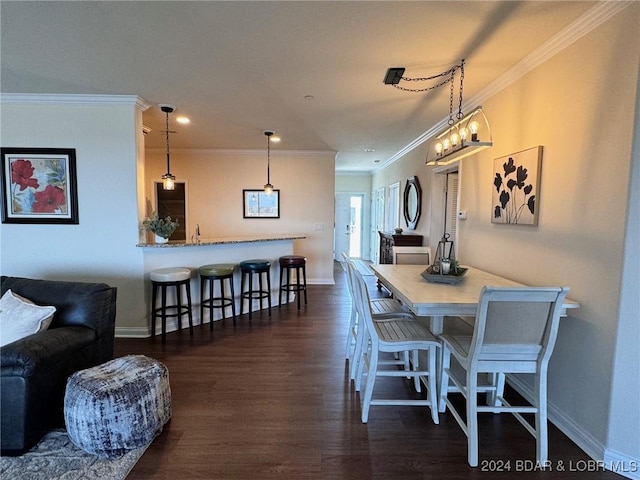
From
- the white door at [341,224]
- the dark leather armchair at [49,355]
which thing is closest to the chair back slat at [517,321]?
the dark leather armchair at [49,355]

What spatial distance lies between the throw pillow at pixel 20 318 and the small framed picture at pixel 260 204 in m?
3.97

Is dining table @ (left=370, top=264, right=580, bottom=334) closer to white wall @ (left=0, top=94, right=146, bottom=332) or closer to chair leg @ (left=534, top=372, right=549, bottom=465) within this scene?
chair leg @ (left=534, top=372, right=549, bottom=465)

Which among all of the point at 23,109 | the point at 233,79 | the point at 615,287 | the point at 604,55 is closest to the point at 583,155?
the point at 604,55

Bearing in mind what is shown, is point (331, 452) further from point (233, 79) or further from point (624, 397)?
point (233, 79)

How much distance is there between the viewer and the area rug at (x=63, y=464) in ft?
5.15

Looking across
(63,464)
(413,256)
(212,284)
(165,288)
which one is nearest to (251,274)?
(212,284)

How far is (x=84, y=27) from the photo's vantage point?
79.6 inches

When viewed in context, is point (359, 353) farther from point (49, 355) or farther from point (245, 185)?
point (245, 185)

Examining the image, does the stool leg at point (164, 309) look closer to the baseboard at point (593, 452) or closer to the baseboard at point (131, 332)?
the baseboard at point (131, 332)

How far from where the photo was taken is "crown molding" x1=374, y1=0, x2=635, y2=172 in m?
1.69

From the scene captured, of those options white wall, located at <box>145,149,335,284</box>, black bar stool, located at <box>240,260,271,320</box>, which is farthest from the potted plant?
white wall, located at <box>145,149,335,284</box>

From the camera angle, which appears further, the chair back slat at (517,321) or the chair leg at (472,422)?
the chair leg at (472,422)

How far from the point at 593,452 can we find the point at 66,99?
5032 mm

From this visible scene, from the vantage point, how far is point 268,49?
2.22 metres
